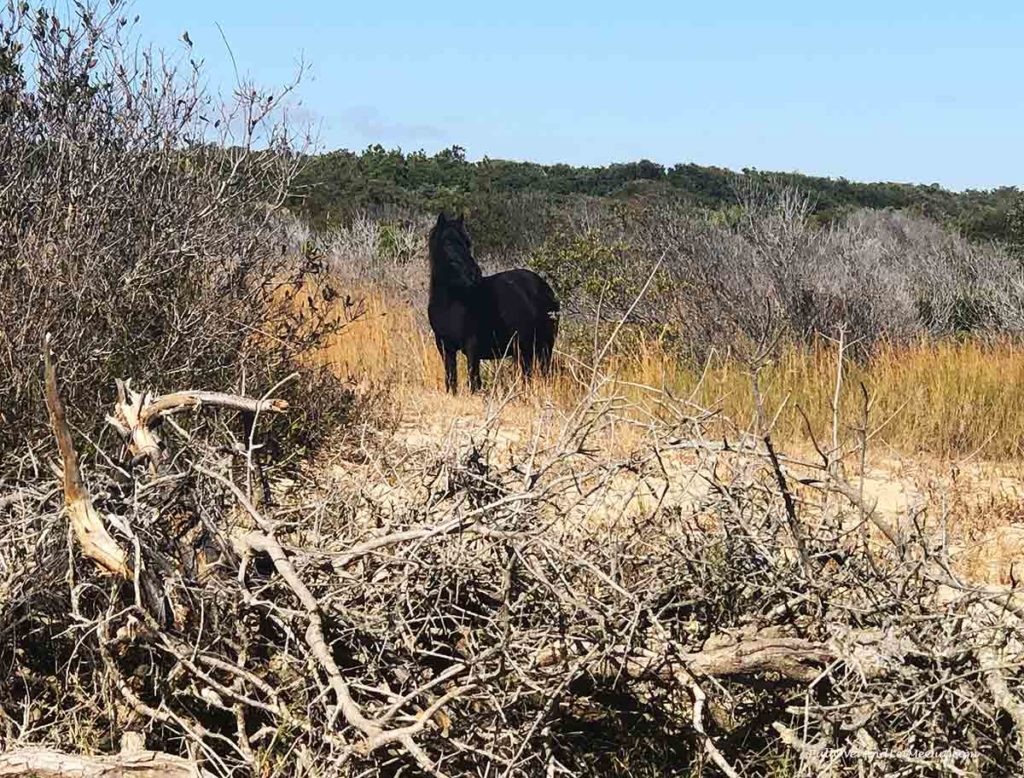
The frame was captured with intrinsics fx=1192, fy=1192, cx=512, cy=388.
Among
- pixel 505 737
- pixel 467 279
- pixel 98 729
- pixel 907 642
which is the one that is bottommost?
pixel 98 729

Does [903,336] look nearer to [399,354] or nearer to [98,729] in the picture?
[399,354]

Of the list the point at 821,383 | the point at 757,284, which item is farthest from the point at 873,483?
the point at 757,284

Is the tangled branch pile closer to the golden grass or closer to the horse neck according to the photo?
the golden grass

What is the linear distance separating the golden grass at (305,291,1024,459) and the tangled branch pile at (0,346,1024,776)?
96.3 inches

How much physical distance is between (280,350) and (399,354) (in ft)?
8.92

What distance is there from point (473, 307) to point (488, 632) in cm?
580

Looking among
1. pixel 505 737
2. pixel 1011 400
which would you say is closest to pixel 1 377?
pixel 505 737

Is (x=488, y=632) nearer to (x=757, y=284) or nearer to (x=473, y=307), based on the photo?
(x=473, y=307)

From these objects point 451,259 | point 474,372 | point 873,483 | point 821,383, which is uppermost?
point 451,259

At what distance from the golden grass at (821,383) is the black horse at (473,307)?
Answer: 1.07ft

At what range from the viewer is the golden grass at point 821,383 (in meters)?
6.92

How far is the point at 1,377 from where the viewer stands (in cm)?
478

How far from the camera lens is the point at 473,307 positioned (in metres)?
8.66

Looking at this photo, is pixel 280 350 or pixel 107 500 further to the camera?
pixel 280 350
